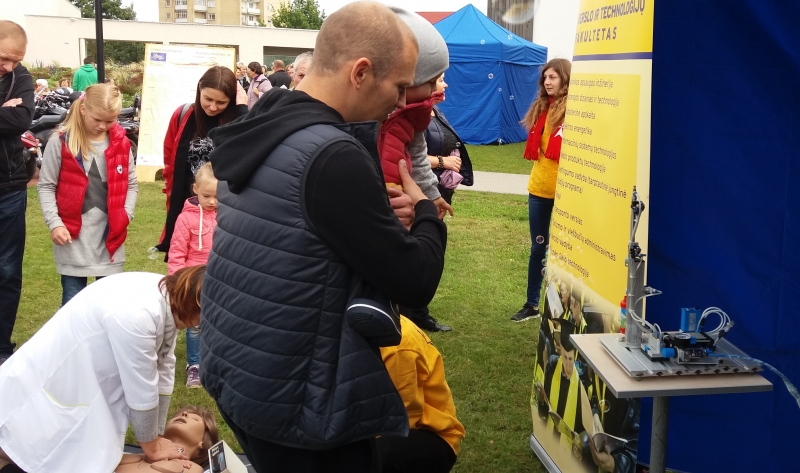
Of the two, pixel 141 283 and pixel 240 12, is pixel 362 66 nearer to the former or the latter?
pixel 141 283

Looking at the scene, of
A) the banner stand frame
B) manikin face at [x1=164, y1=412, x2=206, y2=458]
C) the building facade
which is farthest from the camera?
the building facade

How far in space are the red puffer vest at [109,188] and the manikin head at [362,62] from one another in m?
3.30

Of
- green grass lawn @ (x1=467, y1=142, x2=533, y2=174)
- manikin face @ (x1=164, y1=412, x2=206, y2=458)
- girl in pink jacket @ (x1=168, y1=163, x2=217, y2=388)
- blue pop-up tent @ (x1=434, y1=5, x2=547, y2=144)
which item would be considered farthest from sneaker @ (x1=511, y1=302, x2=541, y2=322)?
blue pop-up tent @ (x1=434, y1=5, x2=547, y2=144)

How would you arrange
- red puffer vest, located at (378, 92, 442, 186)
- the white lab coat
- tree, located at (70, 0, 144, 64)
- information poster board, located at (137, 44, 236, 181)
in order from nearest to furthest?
red puffer vest, located at (378, 92, 442, 186)
the white lab coat
information poster board, located at (137, 44, 236, 181)
tree, located at (70, 0, 144, 64)

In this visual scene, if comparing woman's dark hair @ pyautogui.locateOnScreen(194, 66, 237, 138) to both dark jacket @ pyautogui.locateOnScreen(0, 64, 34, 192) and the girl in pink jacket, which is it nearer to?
the girl in pink jacket

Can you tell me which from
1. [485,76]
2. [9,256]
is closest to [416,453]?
[9,256]

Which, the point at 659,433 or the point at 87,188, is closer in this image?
the point at 659,433

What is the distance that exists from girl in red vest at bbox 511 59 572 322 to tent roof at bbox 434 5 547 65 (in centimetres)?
1246

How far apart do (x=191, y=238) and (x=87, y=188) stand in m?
0.82

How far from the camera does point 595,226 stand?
302 centimetres

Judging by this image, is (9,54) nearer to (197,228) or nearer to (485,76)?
(197,228)

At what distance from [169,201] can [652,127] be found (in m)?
2.99

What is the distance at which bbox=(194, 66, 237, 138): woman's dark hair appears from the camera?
4617 mm

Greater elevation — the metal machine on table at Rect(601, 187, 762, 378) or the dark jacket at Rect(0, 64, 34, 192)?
the dark jacket at Rect(0, 64, 34, 192)
